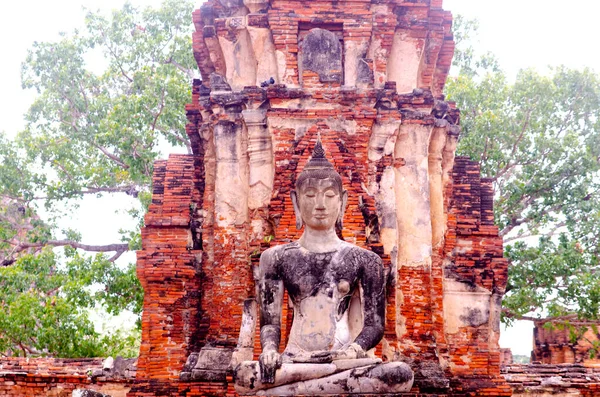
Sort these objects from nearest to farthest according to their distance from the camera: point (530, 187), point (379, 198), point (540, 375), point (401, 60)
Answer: point (379, 198) < point (401, 60) < point (540, 375) < point (530, 187)

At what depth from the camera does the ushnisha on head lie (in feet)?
21.2

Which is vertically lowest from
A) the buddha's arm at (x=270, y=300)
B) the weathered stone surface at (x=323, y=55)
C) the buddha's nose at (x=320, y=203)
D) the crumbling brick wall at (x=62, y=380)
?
the crumbling brick wall at (x=62, y=380)

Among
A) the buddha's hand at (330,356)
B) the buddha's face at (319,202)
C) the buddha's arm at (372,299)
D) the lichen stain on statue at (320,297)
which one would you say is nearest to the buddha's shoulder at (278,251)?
the lichen stain on statue at (320,297)

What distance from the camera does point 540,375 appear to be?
481 inches

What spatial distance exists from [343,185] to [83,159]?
10.7 metres

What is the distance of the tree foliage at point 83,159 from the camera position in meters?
15.1

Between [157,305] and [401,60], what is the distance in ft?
13.1

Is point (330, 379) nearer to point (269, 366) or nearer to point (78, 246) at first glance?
point (269, 366)

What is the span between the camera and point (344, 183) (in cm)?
901

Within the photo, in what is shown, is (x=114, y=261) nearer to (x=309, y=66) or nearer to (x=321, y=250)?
(x=309, y=66)

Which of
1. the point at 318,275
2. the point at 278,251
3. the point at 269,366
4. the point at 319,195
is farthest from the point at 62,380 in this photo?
the point at 269,366

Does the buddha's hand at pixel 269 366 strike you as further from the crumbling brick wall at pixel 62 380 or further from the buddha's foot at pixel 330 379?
the crumbling brick wall at pixel 62 380

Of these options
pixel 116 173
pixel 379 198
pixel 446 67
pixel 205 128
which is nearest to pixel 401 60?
pixel 446 67

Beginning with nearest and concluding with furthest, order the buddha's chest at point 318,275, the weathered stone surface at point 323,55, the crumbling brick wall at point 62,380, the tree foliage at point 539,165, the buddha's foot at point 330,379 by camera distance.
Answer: the buddha's foot at point 330,379 < the buddha's chest at point 318,275 < the weathered stone surface at point 323,55 < the crumbling brick wall at point 62,380 < the tree foliage at point 539,165
